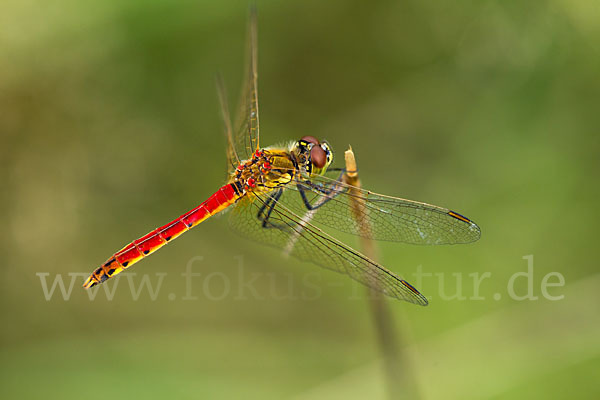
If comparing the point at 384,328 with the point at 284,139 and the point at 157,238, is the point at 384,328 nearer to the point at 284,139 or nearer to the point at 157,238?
the point at 157,238

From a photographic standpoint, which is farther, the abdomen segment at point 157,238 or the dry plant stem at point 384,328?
the abdomen segment at point 157,238

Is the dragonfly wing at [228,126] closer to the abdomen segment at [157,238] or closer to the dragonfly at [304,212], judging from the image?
the dragonfly at [304,212]

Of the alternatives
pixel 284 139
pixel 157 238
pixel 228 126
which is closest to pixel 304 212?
pixel 228 126

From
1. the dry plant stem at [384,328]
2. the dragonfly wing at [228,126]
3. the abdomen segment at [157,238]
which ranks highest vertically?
the dragonfly wing at [228,126]

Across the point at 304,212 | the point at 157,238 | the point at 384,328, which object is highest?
the point at 157,238

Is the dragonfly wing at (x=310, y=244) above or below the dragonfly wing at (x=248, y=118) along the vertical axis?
→ below

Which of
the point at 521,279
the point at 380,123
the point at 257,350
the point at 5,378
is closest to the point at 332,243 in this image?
the point at 257,350

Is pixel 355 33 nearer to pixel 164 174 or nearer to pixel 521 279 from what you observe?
pixel 164 174

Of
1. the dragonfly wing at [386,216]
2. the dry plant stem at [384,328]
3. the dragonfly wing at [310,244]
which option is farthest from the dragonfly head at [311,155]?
the dry plant stem at [384,328]
